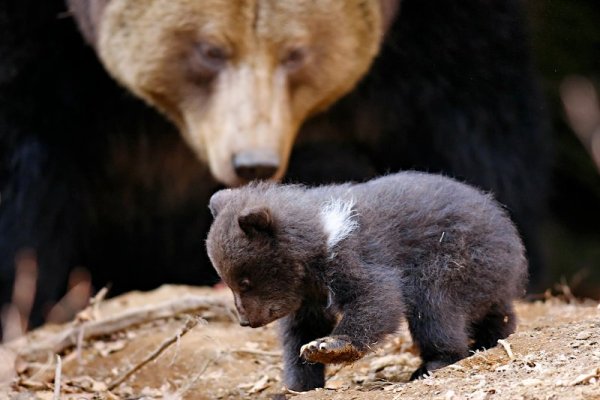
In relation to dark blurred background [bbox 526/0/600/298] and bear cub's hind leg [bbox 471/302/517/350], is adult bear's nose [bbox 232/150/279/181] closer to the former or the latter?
bear cub's hind leg [bbox 471/302/517/350]

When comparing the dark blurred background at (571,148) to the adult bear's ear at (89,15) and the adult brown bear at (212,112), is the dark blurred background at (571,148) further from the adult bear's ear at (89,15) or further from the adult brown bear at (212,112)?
the adult bear's ear at (89,15)

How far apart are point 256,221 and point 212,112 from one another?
2526mm

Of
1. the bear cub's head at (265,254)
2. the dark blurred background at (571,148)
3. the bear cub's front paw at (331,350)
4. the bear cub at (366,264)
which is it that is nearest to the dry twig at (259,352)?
the bear cub at (366,264)

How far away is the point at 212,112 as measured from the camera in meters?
5.17

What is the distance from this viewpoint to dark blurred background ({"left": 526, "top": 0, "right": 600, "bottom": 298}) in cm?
845

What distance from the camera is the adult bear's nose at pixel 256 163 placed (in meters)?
4.82

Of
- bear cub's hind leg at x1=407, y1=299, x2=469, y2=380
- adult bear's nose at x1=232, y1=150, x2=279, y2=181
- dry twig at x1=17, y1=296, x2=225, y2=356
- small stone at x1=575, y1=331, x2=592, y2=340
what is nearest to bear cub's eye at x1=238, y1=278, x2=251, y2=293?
bear cub's hind leg at x1=407, y1=299, x2=469, y2=380

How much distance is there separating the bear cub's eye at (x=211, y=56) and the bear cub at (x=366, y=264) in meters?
2.16

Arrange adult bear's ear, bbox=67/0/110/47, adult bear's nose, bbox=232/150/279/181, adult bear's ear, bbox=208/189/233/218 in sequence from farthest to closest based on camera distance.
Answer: adult bear's ear, bbox=67/0/110/47 → adult bear's nose, bbox=232/150/279/181 → adult bear's ear, bbox=208/189/233/218

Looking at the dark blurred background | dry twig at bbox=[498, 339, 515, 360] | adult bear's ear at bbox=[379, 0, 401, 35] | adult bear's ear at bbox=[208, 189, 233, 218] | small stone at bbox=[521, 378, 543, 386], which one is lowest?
the dark blurred background

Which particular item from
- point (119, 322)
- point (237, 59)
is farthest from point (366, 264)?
point (237, 59)

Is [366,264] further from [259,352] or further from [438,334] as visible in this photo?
[259,352]

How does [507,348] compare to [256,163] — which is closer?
[507,348]

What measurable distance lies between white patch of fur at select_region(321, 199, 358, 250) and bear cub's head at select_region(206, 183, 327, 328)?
0.02m
